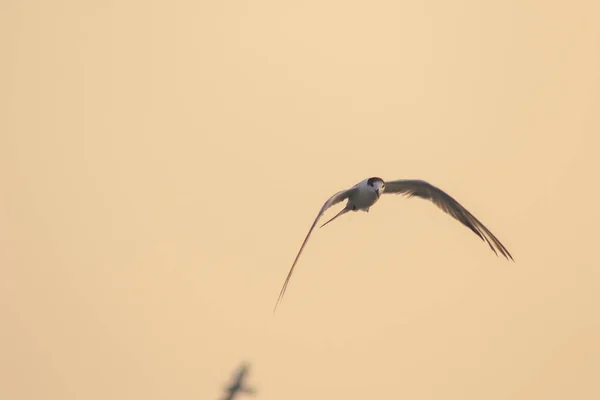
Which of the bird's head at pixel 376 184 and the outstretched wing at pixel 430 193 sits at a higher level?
the outstretched wing at pixel 430 193

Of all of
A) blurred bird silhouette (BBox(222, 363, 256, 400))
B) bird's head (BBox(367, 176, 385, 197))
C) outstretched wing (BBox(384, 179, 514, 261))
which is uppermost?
outstretched wing (BBox(384, 179, 514, 261))

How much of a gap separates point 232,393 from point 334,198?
555cm

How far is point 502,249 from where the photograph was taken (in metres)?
24.9

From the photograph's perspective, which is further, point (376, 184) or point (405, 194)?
point (405, 194)

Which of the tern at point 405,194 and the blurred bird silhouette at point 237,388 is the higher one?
the tern at point 405,194

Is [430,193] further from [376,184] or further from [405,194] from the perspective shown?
[376,184]

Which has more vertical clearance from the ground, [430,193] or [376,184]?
[430,193]

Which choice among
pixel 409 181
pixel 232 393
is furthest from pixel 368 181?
pixel 232 393

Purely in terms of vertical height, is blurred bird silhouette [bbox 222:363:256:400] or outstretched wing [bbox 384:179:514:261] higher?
outstretched wing [bbox 384:179:514:261]

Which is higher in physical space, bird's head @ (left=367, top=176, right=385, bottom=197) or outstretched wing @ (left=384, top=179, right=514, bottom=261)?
outstretched wing @ (left=384, top=179, right=514, bottom=261)

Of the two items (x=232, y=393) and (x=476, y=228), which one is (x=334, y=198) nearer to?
(x=476, y=228)

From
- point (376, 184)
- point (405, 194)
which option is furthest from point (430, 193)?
point (376, 184)

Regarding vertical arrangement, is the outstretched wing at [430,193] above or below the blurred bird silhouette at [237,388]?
above

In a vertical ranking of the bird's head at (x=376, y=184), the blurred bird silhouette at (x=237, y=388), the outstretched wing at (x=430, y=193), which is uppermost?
the outstretched wing at (x=430, y=193)
